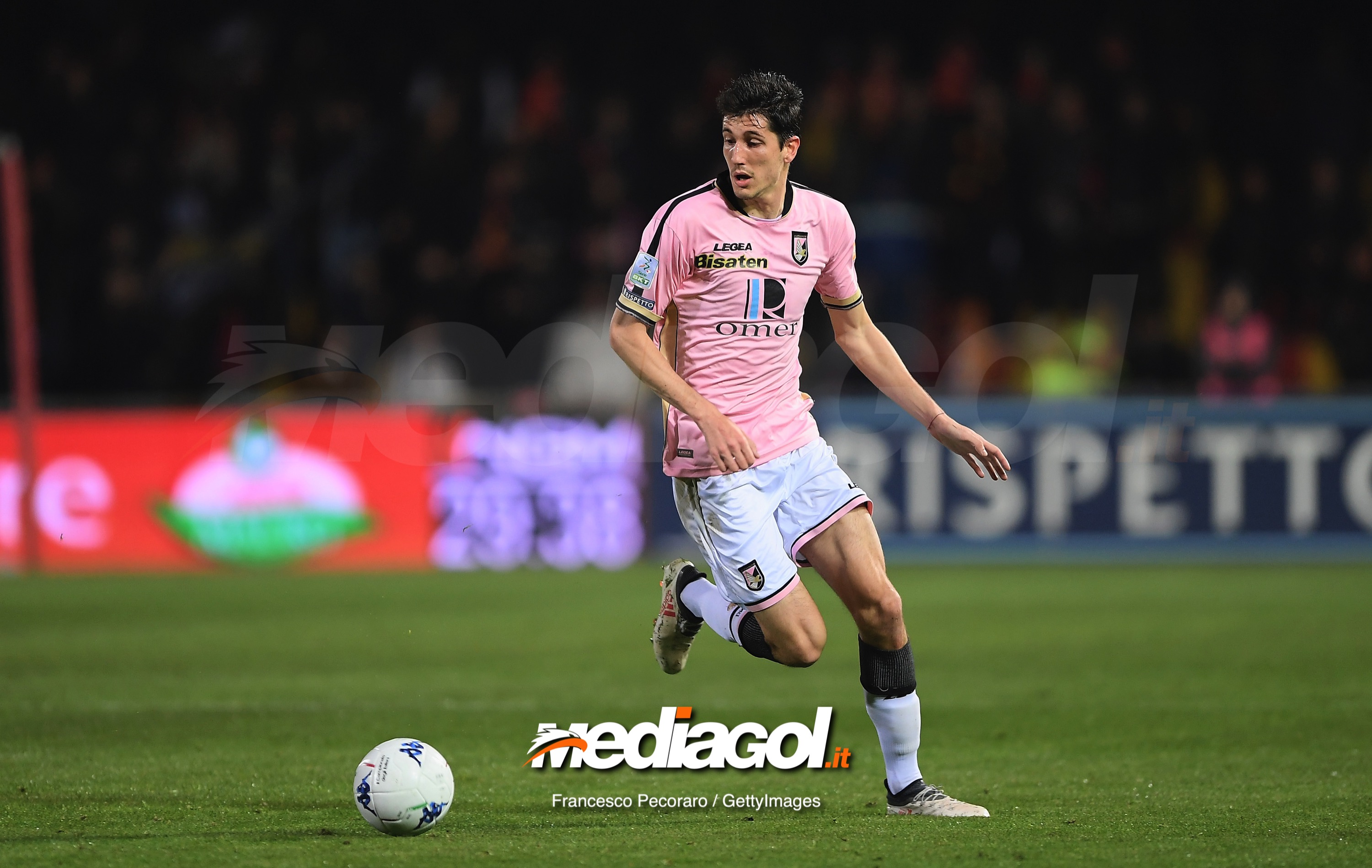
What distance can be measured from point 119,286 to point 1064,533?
930 cm

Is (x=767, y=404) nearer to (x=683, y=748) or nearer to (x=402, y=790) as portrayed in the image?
(x=683, y=748)

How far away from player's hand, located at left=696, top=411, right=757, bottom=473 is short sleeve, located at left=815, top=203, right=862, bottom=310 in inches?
30.3

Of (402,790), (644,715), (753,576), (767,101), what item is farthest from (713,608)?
(644,715)

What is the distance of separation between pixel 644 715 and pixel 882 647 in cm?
259

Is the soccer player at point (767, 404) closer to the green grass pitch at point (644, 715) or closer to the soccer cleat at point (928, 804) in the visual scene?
the soccer cleat at point (928, 804)

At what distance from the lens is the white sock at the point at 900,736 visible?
5.89 m

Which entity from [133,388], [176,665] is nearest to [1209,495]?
[176,665]

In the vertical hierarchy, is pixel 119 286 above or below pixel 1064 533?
above

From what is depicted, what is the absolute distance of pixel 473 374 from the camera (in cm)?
1645

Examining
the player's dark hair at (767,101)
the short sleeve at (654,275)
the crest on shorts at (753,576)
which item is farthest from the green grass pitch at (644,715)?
the player's dark hair at (767,101)

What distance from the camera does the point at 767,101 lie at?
5855 mm

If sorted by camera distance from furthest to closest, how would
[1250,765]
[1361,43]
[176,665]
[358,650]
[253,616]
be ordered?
1. [1361,43]
2. [253,616]
3. [358,650]
4. [176,665]
5. [1250,765]

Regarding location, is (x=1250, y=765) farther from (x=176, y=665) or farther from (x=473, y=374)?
(x=473, y=374)

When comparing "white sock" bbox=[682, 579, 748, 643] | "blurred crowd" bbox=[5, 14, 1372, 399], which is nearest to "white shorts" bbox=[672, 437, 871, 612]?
"white sock" bbox=[682, 579, 748, 643]
